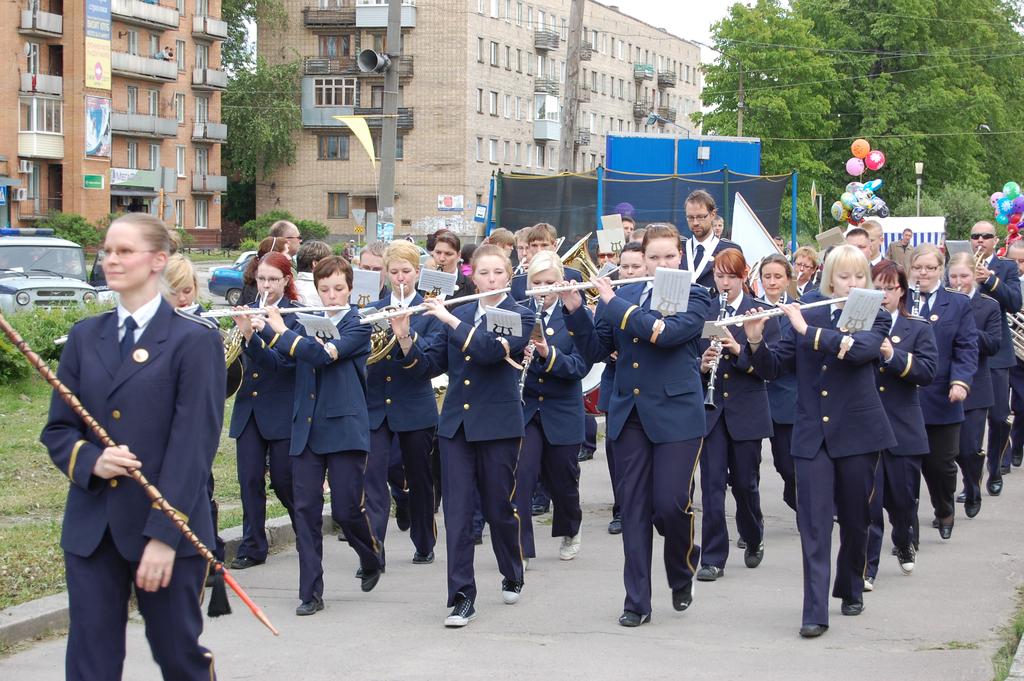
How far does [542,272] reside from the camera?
8320 millimetres

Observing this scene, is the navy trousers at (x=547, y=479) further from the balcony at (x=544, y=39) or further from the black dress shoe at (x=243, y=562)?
the balcony at (x=544, y=39)

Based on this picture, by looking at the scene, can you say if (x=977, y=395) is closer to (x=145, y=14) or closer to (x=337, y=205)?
(x=145, y=14)

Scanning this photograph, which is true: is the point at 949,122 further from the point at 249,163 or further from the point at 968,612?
the point at 968,612

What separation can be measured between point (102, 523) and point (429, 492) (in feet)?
15.4

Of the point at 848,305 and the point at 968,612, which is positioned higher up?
the point at 848,305

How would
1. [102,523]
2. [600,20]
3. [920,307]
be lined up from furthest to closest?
[600,20]
[920,307]
[102,523]

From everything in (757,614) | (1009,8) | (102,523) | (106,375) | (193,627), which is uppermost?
(1009,8)

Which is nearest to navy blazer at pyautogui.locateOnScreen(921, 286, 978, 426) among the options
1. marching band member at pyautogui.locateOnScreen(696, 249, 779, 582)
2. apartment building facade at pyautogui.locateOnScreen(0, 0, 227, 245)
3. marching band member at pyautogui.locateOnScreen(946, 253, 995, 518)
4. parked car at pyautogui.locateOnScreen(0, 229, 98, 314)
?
marching band member at pyautogui.locateOnScreen(946, 253, 995, 518)

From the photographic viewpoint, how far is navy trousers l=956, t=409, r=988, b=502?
11328 millimetres

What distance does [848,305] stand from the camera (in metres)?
7.54

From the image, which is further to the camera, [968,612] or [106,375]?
[968,612]

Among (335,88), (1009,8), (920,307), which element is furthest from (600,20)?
(920,307)

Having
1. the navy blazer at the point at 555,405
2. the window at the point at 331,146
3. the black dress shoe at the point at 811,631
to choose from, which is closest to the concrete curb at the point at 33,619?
the navy blazer at the point at 555,405

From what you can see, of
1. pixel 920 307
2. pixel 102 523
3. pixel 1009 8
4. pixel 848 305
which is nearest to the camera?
pixel 102 523
